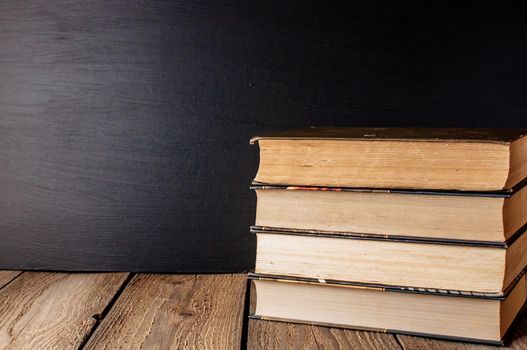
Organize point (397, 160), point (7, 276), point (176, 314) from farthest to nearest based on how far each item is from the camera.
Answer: point (7, 276), point (176, 314), point (397, 160)

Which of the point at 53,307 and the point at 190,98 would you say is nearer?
the point at 53,307

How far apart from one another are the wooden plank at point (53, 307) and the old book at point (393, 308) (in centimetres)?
25

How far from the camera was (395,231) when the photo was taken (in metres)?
0.78

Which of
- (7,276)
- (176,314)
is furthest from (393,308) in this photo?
(7,276)

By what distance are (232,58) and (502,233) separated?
58 cm

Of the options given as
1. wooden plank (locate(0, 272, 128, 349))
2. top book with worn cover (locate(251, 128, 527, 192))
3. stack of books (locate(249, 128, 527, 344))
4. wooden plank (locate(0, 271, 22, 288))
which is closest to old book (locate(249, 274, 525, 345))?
stack of books (locate(249, 128, 527, 344))

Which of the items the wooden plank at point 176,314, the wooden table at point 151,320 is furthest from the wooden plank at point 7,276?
the wooden plank at point 176,314

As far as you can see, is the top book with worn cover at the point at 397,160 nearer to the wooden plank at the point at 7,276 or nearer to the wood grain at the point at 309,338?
the wood grain at the point at 309,338

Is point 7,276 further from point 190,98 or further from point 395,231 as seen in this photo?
point 395,231

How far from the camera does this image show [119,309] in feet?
2.98

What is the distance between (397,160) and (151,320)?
16.3 inches

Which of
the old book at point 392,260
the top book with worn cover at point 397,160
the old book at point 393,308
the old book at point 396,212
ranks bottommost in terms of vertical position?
the old book at point 393,308

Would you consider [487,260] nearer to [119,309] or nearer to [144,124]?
[119,309]

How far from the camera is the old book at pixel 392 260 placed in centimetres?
75
